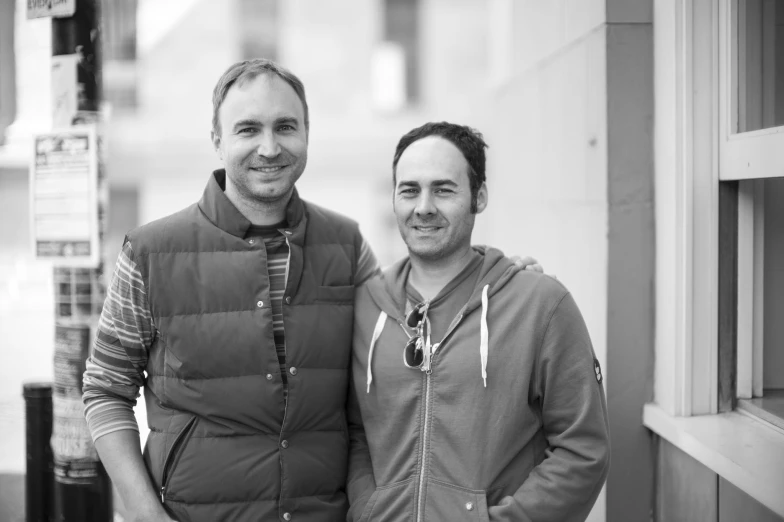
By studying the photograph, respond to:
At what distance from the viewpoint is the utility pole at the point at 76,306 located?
3275 millimetres

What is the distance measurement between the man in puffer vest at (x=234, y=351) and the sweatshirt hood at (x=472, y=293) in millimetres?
144

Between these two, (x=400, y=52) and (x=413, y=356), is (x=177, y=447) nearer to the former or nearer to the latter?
(x=413, y=356)

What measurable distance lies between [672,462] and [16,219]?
1196cm

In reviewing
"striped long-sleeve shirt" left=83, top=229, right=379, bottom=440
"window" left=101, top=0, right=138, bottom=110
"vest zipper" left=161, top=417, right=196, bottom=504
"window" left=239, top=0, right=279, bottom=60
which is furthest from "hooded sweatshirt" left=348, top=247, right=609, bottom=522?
"window" left=101, top=0, right=138, bottom=110

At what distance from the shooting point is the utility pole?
328 centimetres

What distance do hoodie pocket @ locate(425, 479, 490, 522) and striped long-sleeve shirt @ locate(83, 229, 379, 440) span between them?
2.12 ft

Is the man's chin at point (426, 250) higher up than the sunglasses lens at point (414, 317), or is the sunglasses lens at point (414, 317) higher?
the man's chin at point (426, 250)

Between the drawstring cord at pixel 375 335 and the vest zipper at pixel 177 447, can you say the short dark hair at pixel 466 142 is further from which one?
the vest zipper at pixel 177 447

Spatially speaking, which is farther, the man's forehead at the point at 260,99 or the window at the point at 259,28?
the window at the point at 259,28

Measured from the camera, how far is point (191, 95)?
15.0m

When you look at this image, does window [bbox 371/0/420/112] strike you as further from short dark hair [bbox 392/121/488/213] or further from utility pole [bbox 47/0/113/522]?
short dark hair [bbox 392/121/488/213]

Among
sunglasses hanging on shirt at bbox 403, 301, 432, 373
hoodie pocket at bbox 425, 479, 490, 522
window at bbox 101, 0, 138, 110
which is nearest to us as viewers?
hoodie pocket at bbox 425, 479, 490, 522

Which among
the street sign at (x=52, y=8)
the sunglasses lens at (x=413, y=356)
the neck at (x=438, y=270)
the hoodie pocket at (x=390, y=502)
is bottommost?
the hoodie pocket at (x=390, y=502)

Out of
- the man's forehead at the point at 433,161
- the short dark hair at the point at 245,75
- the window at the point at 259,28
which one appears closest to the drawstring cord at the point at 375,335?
the man's forehead at the point at 433,161
